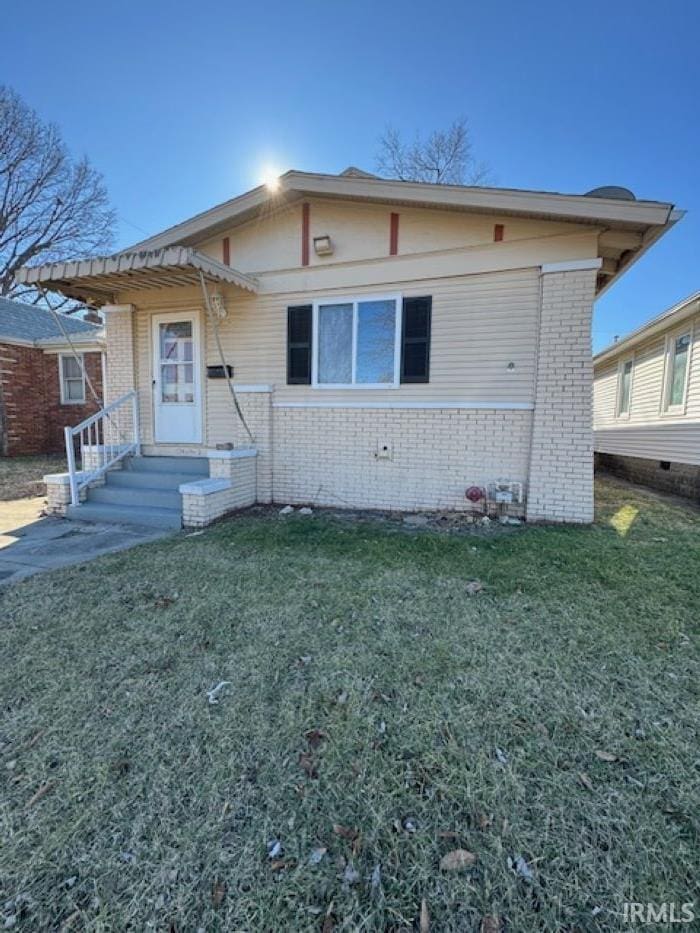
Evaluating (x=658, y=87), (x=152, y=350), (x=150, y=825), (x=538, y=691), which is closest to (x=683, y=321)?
(x=658, y=87)

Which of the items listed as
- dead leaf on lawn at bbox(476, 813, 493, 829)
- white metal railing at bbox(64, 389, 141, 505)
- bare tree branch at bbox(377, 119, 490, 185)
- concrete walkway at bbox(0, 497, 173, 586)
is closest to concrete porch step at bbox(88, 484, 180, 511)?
white metal railing at bbox(64, 389, 141, 505)

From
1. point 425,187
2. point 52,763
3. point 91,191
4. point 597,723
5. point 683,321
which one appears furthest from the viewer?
point 91,191

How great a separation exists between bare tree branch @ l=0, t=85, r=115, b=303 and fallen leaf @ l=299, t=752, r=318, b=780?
2531 cm

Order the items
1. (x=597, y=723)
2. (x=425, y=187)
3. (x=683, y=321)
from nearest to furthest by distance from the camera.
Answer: (x=597, y=723), (x=425, y=187), (x=683, y=321)

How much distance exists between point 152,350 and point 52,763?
660 centimetres

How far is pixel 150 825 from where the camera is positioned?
1511 millimetres

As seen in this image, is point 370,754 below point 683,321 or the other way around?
below

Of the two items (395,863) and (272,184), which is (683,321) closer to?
(272,184)

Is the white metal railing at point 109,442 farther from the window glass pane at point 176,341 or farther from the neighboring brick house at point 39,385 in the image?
the neighboring brick house at point 39,385

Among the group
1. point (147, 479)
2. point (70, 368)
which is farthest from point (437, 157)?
point (147, 479)

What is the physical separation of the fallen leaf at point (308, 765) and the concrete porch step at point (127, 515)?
4.19 meters

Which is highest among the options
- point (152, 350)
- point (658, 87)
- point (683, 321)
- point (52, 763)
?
point (658, 87)

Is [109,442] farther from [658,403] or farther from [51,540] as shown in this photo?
[658,403]

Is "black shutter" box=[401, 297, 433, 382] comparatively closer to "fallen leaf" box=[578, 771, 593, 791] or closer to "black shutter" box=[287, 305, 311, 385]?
"black shutter" box=[287, 305, 311, 385]
